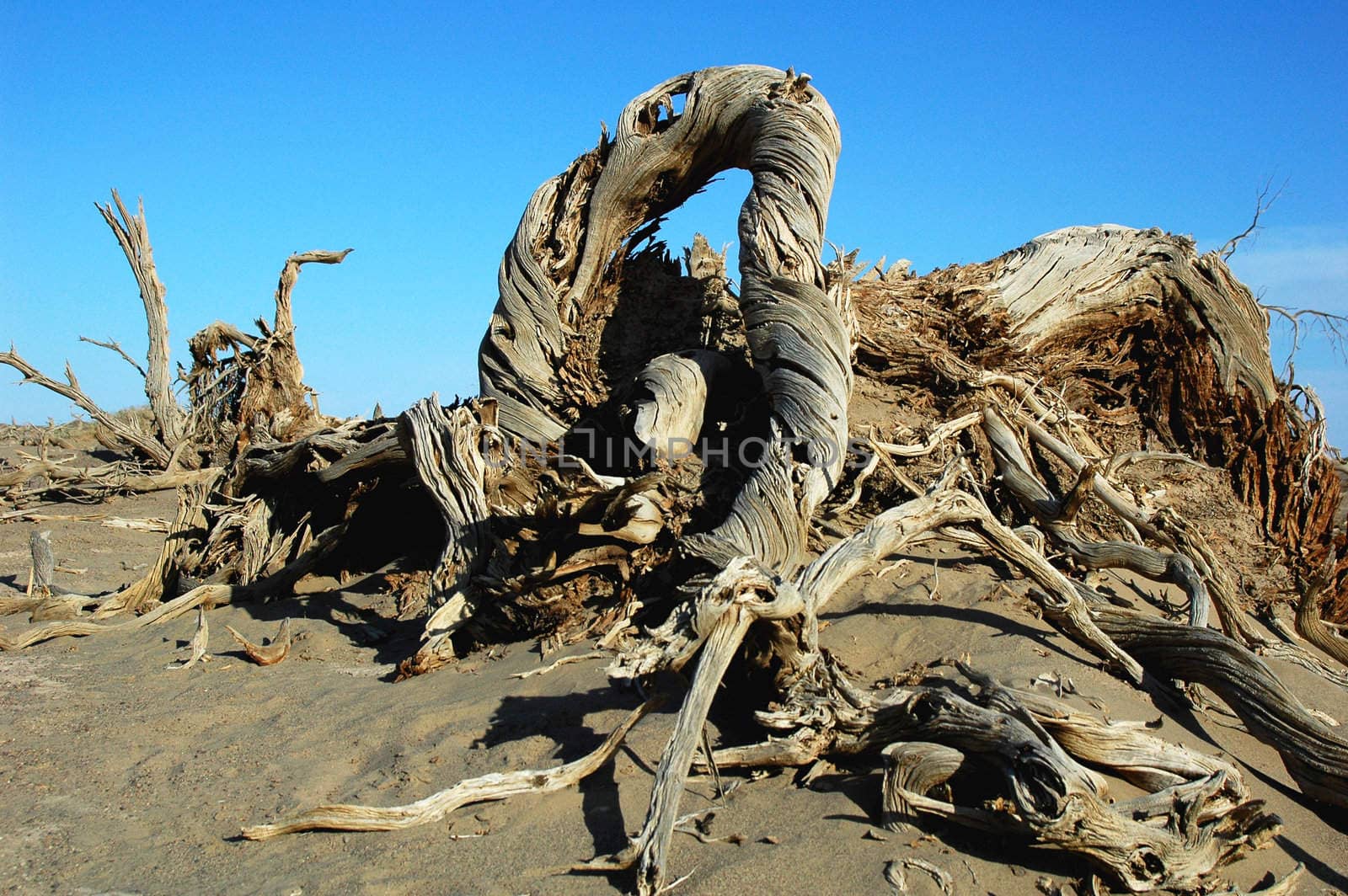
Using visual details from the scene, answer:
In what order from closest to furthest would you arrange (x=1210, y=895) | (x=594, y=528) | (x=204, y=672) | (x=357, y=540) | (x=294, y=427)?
1. (x=1210, y=895)
2. (x=594, y=528)
3. (x=204, y=672)
4. (x=357, y=540)
5. (x=294, y=427)

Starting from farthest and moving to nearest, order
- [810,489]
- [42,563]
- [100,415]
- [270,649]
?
[100,415] → [42,563] → [270,649] → [810,489]

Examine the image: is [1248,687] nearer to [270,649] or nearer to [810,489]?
[810,489]

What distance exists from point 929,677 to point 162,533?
878 centimetres

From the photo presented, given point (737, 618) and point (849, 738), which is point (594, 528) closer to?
point (737, 618)

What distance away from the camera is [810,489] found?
15.4 feet

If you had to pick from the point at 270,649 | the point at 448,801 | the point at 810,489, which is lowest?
the point at 448,801

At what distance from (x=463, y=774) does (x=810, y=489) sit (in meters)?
1.94

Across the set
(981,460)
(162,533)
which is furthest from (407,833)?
(162,533)

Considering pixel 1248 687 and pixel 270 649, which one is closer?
pixel 1248 687

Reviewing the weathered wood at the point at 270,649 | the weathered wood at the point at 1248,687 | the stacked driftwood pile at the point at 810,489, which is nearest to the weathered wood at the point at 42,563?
the stacked driftwood pile at the point at 810,489

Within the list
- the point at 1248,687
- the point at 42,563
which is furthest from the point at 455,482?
the point at 1248,687

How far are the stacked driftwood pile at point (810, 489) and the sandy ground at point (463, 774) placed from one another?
4.8 inches

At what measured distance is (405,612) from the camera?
6391 millimetres

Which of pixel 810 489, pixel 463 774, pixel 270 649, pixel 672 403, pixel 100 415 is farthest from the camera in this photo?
pixel 100 415
